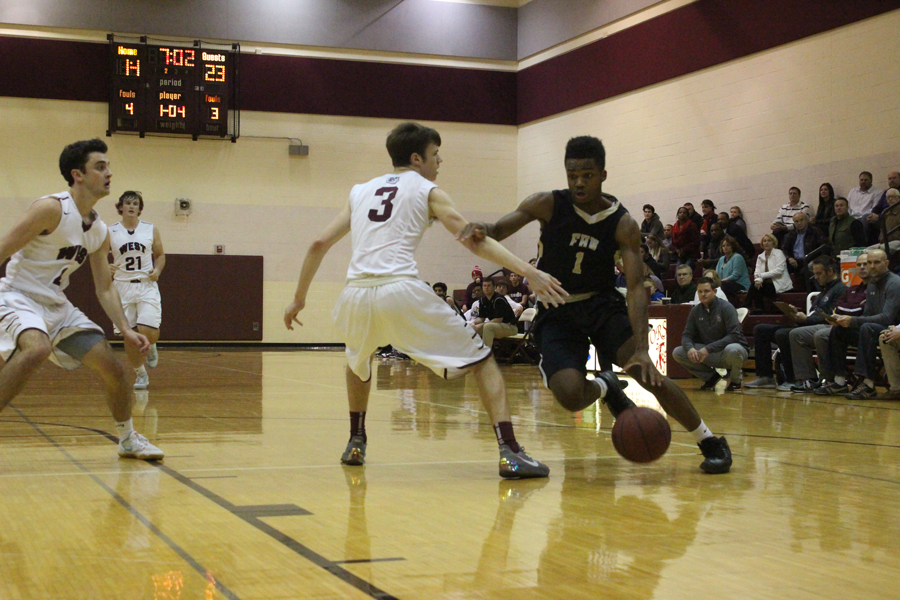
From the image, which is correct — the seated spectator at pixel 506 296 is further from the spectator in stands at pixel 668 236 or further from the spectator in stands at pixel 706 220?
the spectator in stands at pixel 706 220

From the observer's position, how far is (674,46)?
16.9 m

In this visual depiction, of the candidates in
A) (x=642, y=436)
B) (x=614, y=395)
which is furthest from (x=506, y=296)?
(x=642, y=436)

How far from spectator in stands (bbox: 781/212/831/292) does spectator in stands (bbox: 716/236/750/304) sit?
24.9 inches

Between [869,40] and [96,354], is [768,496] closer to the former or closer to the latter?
[96,354]

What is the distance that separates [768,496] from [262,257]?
16.9 meters

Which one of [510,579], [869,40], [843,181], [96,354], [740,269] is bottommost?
[510,579]

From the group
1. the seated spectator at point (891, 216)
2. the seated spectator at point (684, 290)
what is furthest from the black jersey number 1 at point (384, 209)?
the seated spectator at point (891, 216)

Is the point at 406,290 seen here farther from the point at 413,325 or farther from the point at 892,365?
the point at 892,365

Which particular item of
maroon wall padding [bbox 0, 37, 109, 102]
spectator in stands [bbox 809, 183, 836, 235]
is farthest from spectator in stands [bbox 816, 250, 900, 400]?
maroon wall padding [bbox 0, 37, 109, 102]

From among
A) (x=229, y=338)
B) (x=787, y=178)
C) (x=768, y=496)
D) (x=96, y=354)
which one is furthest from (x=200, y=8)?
(x=768, y=496)

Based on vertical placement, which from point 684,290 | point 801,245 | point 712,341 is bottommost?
point 712,341

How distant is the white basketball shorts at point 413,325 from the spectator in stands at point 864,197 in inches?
395

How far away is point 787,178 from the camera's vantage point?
14.6 meters

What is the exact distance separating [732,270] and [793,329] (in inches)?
139
